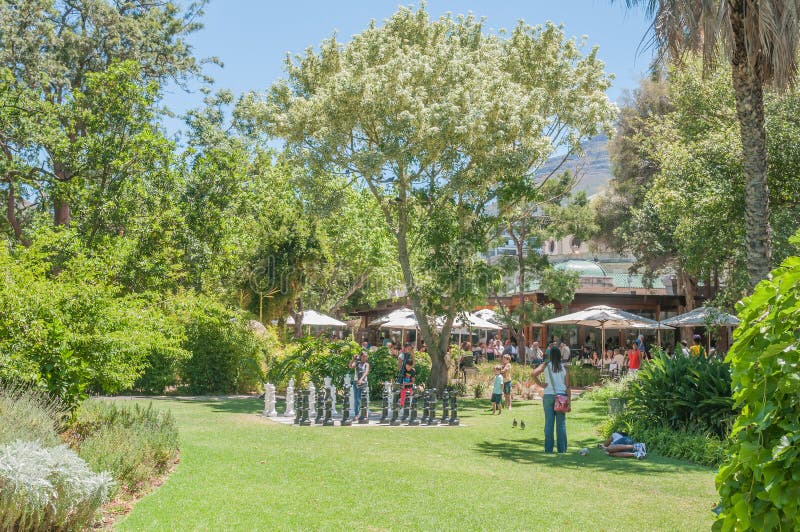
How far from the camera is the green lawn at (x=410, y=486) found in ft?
22.9

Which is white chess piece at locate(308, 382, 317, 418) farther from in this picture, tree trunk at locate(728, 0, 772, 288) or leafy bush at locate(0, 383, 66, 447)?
tree trunk at locate(728, 0, 772, 288)

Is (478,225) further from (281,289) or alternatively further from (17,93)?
(17,93)

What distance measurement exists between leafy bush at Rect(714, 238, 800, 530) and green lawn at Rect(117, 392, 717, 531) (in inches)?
100

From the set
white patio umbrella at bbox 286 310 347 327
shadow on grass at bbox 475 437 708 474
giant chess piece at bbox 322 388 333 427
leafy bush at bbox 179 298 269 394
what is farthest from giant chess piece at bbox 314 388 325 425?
white patio umbrella at bbox 286 310 347 327

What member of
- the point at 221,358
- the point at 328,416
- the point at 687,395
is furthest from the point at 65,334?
the point at 221,358

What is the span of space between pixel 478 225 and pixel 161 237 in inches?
378

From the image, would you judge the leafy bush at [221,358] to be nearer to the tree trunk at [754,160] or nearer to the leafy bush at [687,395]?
the leafy bush at [687,395]

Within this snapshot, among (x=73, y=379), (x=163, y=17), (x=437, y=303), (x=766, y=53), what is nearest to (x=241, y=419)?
(x=73, y=379)

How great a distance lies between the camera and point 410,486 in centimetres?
863

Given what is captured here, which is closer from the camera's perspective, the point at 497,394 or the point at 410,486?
the point at 410,486

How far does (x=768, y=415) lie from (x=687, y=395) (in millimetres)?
10911

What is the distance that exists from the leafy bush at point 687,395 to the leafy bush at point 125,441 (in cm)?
A: 864

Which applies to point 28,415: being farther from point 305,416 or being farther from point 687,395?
point 687,395

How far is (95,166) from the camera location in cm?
2047
